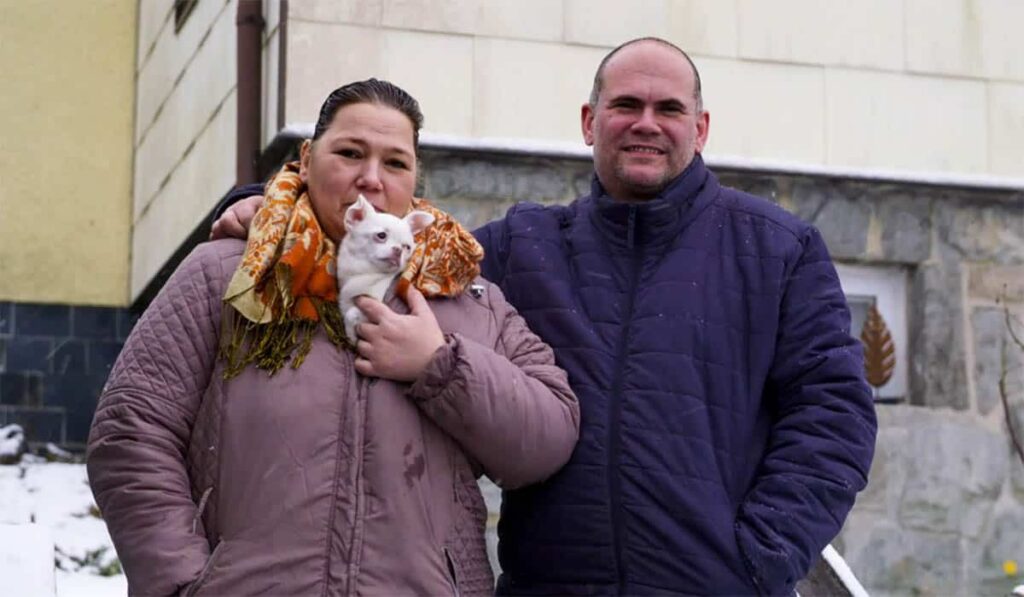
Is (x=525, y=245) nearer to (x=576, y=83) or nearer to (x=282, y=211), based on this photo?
(x=282, y=211)

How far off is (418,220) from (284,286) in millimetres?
305

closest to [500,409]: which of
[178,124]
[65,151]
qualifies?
[178,124]

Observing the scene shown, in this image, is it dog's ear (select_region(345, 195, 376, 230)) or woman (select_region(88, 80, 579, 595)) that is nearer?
woman (select_region(88, 80, 579, 595))

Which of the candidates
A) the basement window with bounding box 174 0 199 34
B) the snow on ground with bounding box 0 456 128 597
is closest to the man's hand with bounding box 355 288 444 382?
the snow on ground with bounding box 0 456 128 597

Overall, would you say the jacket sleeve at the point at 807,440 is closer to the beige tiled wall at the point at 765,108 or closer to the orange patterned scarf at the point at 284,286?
the orange patterned scarf at the point at 284,286

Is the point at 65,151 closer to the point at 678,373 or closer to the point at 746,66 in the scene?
the point at 746,66

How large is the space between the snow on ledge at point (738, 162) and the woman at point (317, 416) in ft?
10.5

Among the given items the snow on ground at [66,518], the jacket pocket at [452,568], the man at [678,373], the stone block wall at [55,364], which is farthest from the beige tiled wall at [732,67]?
the jacket pocket at [452,568]

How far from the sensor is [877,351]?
24.1 feet

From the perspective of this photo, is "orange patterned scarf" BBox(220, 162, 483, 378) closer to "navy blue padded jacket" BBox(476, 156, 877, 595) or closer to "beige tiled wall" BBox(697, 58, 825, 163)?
"navy blue padded jacket" BBox(476, 156, 877, 595)

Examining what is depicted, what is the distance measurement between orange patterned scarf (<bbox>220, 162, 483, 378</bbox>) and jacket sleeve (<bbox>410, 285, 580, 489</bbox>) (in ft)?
0.68

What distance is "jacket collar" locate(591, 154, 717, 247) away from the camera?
3908mm

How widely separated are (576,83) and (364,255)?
3.77m

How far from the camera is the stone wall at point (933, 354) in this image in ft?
23.3
